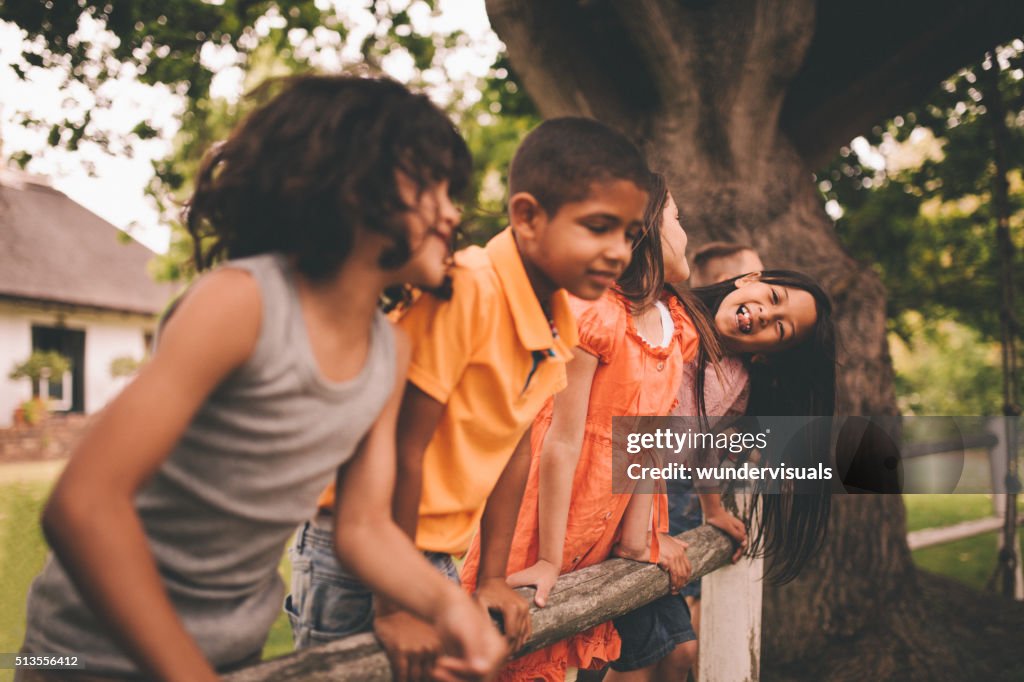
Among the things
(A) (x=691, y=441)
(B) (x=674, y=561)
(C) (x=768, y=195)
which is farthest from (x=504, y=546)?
(C) (x=768, y=195)

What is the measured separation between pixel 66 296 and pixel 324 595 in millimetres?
17699

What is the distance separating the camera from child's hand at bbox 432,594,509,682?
3.90 feet

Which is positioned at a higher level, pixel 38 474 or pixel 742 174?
pixel 742 174

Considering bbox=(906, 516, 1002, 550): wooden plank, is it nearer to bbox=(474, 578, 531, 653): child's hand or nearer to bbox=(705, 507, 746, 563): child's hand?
bbox=(705, 507, 746, 563): child's hand

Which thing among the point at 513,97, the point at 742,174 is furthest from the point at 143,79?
the point at 742,174

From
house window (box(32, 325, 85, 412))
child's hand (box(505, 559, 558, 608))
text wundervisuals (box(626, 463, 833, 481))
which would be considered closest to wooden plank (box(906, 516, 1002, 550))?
text wundervisuals (box(626, 463, 833, 481))

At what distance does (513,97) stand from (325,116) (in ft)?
17.6

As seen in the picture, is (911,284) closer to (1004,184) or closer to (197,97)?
(1004,184)

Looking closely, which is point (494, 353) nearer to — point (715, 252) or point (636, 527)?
point (636, 527)

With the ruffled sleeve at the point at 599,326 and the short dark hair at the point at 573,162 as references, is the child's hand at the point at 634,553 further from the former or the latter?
the short dark hair at the point at 573,162

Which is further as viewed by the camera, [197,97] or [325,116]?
[197,97]

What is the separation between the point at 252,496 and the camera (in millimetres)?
1146

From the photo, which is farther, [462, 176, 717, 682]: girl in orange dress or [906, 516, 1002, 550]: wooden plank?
[906, 516, 1002, 550]: wooden plank

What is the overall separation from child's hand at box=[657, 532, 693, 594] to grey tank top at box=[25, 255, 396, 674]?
132 centimetres
